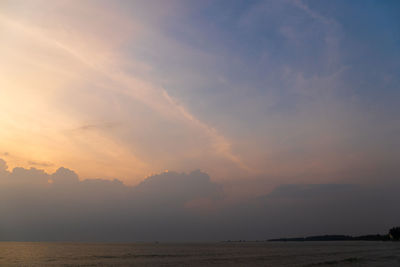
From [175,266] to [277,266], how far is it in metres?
22.5

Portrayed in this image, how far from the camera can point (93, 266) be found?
6956cm

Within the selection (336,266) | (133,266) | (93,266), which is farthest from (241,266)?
(93,266)

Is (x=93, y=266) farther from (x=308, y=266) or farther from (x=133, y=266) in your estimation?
(x=308, y=266)

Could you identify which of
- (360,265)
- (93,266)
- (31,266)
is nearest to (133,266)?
(93,266)

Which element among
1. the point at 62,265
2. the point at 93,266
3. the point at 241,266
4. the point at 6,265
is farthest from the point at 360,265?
the point at 6,265

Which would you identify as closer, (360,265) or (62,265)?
(360,265)

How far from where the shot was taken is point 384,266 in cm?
6250

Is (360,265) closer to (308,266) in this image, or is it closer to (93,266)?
(308,266)

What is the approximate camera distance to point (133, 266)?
71.1 meters

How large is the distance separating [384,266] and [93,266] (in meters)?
63.1

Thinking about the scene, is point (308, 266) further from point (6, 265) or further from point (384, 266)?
point (6, 265)

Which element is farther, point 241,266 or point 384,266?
point 241,266

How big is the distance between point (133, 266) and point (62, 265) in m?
16.7

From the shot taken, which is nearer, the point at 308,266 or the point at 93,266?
the point at 308,266
